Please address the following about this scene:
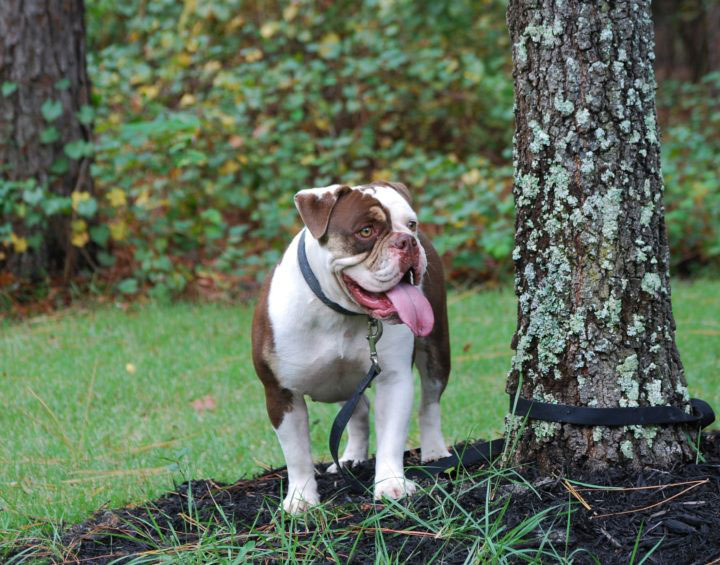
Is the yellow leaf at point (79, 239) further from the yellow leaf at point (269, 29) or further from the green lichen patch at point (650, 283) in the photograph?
the green lichen patch at point (650, 283)

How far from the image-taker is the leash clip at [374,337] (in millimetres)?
3334

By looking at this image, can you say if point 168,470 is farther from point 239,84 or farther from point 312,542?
point 239,84

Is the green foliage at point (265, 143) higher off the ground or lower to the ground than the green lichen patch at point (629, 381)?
higher

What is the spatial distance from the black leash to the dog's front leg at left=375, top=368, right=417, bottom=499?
82mm

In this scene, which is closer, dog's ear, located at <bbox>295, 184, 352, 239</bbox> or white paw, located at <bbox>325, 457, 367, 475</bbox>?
dog's ear, located at <bbox>295, 184, 352, 239</bbox>

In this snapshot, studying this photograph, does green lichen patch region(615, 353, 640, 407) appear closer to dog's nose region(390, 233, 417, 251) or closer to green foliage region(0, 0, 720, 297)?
dog's nose region(390, 233, 417, 251)

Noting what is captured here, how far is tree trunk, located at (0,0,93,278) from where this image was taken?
25.3 ft

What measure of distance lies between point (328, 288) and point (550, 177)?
0.88 m

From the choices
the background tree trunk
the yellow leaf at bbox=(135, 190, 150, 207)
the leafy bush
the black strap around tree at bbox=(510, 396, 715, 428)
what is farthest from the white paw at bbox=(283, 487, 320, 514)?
the background tree trunk

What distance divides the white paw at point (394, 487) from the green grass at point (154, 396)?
510 mm

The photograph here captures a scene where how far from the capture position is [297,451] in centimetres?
347

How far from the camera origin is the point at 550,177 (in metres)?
3.12

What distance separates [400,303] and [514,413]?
0.62m

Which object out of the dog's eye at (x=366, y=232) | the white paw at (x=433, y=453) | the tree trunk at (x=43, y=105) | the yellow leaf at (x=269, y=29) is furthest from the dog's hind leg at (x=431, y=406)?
the yellow leaf at (x=269, y=29)
